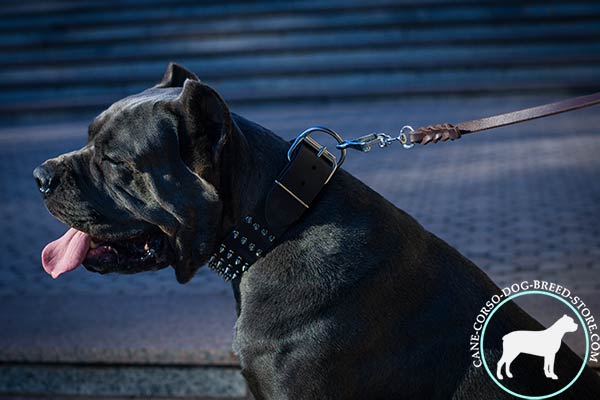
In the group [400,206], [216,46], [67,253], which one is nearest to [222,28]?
[216,46]

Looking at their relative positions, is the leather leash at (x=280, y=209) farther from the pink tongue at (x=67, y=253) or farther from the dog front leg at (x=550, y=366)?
the dog front leg at (x=550, y=366)

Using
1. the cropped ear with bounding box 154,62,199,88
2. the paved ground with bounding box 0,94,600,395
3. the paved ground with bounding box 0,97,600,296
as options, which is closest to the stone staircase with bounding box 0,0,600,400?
the paved ground with bounding box 0,97,600,296

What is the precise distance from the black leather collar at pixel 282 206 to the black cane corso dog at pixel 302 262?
0.03 meters

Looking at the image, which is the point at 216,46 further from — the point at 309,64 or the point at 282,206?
the point at 282,206

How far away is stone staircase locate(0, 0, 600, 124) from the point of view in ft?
39.8

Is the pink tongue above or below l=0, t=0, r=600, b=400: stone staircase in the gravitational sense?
above

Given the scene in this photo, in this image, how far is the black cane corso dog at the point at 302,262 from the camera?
225 cm

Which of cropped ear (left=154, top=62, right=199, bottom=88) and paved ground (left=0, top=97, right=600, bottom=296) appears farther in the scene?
paved ground (left=0, top=97, right=600, bottom=296)

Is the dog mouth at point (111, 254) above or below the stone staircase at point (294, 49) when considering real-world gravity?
above

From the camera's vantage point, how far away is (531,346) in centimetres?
228

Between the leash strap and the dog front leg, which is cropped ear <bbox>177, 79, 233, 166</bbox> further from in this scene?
the dog front leg

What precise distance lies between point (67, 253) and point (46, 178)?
0.30m

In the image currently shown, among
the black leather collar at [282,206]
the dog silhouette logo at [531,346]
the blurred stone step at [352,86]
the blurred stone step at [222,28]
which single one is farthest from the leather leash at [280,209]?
the blurred stone step at [222,28]

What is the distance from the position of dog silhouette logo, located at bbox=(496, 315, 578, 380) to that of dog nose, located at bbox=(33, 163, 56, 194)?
155 centimetres
